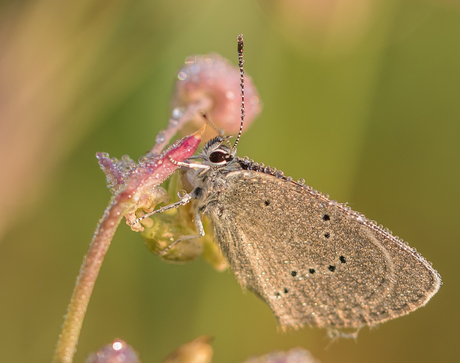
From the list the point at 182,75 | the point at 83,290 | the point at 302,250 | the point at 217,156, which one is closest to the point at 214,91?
the point at 182,75

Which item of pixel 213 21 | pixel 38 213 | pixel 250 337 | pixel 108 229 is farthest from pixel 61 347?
pixel 213 21

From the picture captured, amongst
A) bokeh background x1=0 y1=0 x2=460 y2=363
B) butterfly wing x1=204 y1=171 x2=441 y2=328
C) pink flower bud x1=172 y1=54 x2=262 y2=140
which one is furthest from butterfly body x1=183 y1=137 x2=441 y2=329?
bokeh background x1=0 y1=0 x2=460 y2=363

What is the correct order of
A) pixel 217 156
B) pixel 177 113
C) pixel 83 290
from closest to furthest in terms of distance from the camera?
1. pixel 83 290
2. pixel 177 113
3. pixel 217 156

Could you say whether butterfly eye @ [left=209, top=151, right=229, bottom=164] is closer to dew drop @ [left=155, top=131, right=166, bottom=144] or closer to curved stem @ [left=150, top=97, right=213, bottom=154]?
curved stem @ [left=150, top=97, right=213, bottom=154]

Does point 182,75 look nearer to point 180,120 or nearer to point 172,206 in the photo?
point 180,120

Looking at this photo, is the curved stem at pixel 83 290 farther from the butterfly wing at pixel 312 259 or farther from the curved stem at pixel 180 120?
the butterfly wing at pixel 312 259
